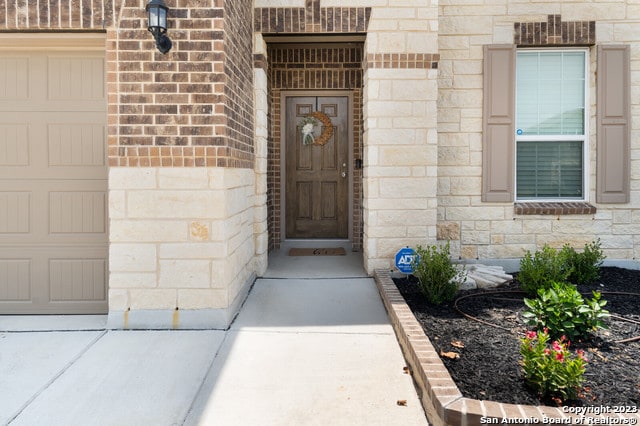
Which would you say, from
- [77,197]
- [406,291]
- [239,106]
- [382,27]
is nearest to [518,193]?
[406,291]

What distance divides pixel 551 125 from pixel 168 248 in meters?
4.76

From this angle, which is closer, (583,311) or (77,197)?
(583,311)

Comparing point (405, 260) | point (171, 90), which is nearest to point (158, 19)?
point (171, 90)

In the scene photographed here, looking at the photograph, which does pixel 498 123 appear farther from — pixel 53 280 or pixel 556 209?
pixel 53 280

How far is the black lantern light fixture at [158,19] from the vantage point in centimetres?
393

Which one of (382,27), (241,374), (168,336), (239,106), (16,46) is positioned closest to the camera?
(241,374)

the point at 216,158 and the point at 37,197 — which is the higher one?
the point at 216,158

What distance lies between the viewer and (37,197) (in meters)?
4.48

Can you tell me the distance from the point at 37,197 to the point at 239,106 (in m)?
2.01

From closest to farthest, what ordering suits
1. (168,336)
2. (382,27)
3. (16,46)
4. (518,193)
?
(168,336) < (16,46) < (382,27) < (518,193)

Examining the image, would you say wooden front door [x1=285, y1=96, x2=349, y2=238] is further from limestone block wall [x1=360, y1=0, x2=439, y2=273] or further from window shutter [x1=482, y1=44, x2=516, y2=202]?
window shutter [x1=482, y1=44, x2=516, y2=202]

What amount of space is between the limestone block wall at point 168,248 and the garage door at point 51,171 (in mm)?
405

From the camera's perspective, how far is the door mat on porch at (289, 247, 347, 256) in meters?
7.09

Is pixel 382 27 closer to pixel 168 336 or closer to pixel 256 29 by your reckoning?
pixel 256 29
